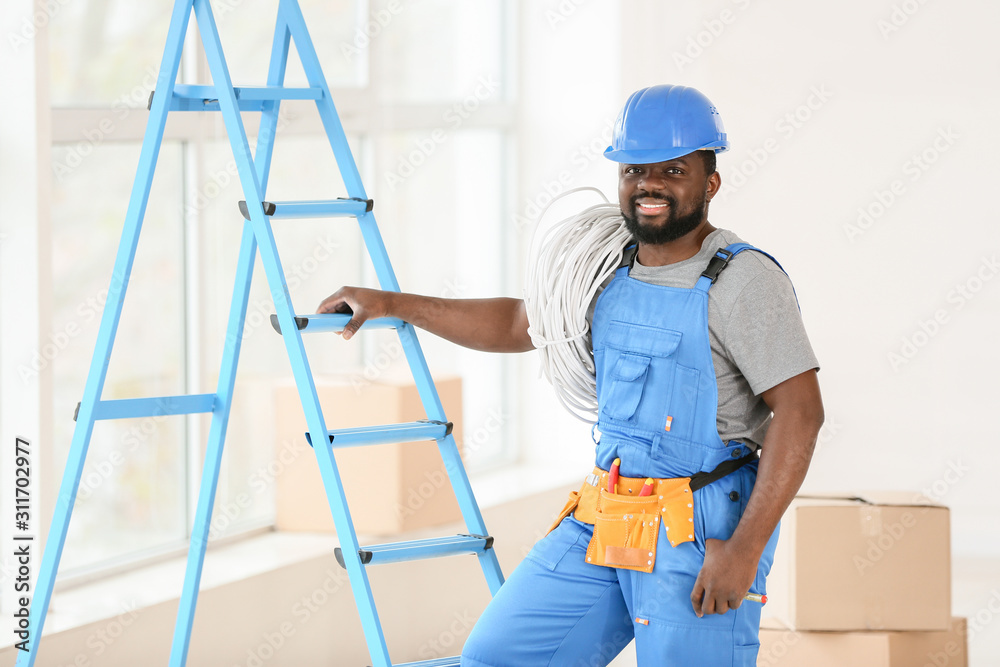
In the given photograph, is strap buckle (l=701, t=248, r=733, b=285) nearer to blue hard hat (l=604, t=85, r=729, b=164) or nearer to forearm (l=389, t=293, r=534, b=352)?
blue hard hat (l=604, t=85, r=729, b=164)

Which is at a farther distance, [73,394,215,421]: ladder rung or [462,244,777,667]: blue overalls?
[73,394,215,421]: ladder rung

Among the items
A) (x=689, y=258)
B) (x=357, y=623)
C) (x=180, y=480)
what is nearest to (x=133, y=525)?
(x=180, y=480)

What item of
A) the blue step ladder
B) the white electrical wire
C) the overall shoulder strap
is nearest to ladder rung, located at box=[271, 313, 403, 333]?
the blue step ladder

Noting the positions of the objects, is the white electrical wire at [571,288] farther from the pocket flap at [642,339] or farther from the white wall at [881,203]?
the white wall at [881,203]

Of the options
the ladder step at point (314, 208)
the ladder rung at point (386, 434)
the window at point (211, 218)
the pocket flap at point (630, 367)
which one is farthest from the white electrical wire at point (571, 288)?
the window at point (211, 218)

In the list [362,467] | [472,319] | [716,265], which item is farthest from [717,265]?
[362,467]

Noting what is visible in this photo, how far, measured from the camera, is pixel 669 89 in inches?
85.8

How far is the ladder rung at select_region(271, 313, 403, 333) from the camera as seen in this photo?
227cm

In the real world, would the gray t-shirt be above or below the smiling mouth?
below

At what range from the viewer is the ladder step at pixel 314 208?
2324 mm

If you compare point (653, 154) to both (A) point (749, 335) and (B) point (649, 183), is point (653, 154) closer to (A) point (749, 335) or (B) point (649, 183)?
(B) point (649, 183)

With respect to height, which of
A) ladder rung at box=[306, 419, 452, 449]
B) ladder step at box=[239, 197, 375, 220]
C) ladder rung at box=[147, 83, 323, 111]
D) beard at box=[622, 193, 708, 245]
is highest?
ladder rung at box=[147, 83, 323, 111]

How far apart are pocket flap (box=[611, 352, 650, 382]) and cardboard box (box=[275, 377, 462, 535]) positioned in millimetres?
1294

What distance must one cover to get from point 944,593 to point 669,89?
5.53ft
